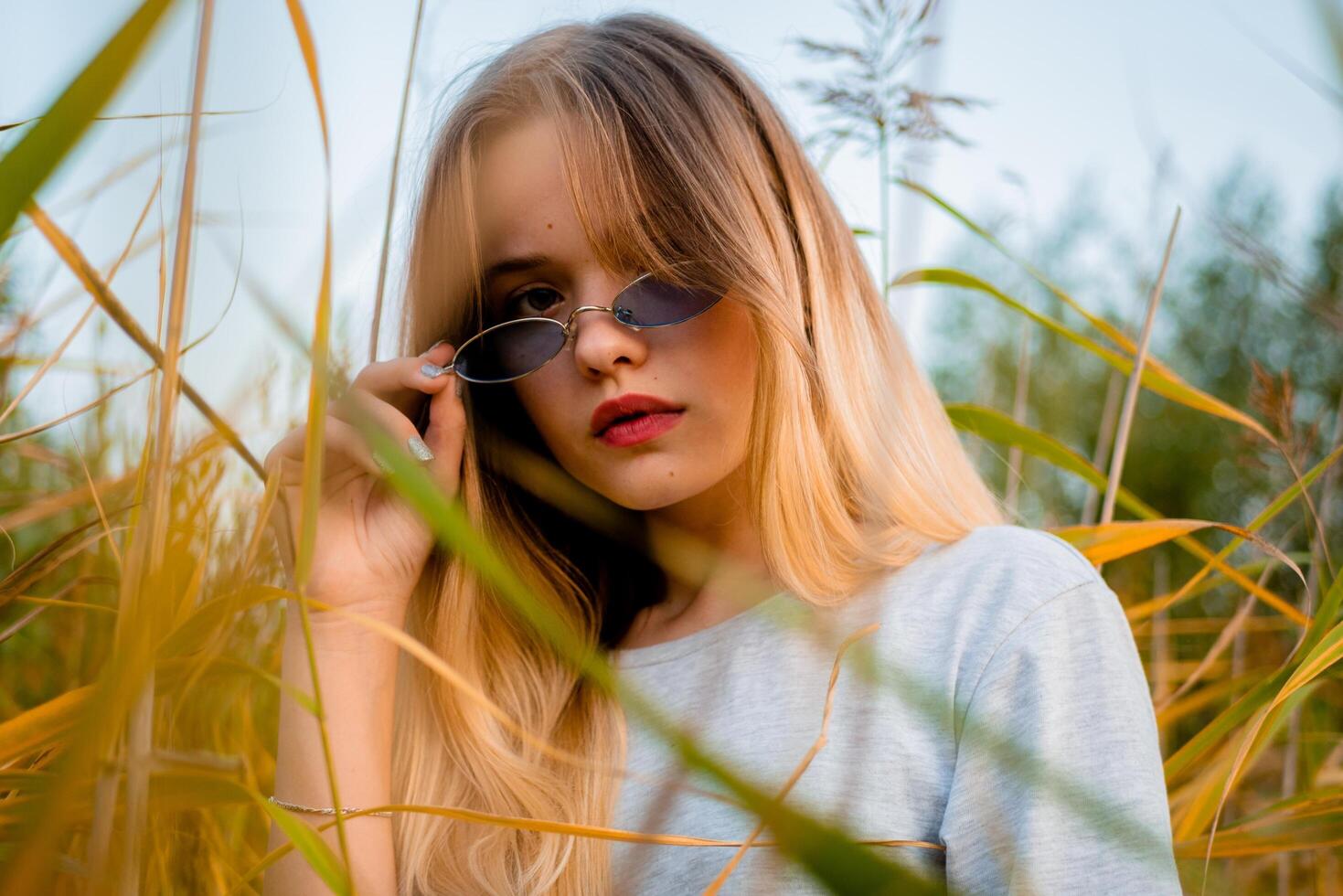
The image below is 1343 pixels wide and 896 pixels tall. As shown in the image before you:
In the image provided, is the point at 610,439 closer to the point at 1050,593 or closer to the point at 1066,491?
the point at 1050,593

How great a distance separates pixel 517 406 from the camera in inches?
54.3

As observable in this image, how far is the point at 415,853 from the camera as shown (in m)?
1.10

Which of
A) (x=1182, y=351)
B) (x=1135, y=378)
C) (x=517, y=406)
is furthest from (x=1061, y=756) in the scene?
(x=1182, y=351)

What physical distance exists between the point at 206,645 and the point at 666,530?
921 mm

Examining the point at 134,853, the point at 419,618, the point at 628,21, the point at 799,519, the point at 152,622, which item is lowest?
the point at 419,618

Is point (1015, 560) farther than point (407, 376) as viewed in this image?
No

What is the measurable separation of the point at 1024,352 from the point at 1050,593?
52 cm

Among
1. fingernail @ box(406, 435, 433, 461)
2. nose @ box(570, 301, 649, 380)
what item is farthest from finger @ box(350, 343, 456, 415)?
nose @ box(570, 301, 649, 380)

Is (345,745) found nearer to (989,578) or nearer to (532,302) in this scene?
(532,302)

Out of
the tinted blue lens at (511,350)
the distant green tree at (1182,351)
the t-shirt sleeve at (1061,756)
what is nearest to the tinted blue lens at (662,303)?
the tinted blue lens at (511,350)

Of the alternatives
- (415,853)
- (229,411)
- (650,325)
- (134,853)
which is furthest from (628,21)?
(134,853)

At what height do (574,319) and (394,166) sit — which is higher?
(394,166)

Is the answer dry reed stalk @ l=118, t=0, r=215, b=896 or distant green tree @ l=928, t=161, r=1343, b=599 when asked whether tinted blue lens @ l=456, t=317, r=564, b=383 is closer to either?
dry reed stalk @ l=118, t=0, r=215, b=896

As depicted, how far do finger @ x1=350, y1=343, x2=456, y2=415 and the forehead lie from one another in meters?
0.17
